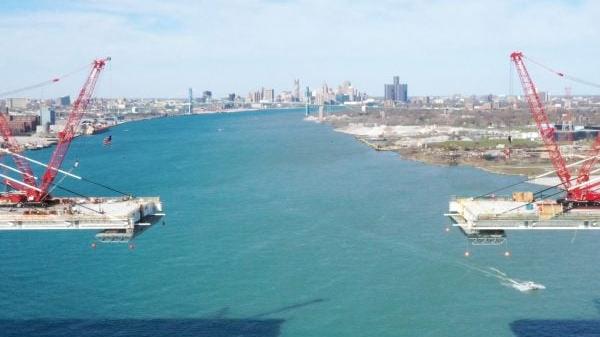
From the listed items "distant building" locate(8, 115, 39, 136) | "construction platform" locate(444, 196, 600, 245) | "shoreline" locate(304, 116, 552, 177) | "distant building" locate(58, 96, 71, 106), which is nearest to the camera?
"construction platform" locate(444, 196, 600, 245)

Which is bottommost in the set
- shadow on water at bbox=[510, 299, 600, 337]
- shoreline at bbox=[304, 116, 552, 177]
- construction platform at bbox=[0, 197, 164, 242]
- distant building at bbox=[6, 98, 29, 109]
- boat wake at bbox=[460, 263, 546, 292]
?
shadow on water at bbox=[510, 299, 600, 337]

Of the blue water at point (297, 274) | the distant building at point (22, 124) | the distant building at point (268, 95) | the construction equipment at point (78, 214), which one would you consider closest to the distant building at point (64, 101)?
the distant building at point (268, 95)

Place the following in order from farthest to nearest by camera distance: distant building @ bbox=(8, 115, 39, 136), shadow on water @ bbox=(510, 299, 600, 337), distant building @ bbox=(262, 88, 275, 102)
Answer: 1. distant building @ bbox=(262, 88, 275, 102)
2. distant building @ bbox=(8, 115, 39, 136)
3. shadow on water @ bbox=(510, 299, 600, 337)

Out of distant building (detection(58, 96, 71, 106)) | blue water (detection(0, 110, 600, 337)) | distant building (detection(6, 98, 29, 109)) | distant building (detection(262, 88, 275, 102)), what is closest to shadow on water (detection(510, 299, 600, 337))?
blue water (detection(0, 110, 600, 337))

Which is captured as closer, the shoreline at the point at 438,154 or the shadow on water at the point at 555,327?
the shadow on water at the point at 555,327

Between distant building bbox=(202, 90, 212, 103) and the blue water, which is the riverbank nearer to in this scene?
the blue water

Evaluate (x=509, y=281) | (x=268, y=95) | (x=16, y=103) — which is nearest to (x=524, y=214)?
(x=509, y=281)

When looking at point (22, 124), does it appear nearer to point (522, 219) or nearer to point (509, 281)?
point (509, 281)

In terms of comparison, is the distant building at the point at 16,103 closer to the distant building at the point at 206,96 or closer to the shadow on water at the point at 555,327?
the distant building at the point at 206,96
